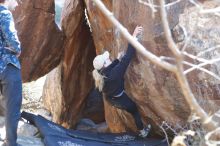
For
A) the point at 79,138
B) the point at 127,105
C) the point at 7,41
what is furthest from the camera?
the point at 127,105

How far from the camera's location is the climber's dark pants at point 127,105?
5.61m

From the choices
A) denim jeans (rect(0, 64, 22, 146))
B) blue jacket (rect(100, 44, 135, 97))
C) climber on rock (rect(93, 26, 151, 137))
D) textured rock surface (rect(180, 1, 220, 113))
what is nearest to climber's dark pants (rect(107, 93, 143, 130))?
climber on rock (rect(93, 26, 151, 137))

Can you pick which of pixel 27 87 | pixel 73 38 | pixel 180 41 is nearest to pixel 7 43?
pixel 180 41

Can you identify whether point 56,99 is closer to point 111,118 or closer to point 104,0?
point 111,118

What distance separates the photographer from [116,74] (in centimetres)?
528

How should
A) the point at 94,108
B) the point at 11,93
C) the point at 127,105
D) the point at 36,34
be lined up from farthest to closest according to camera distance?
the point at 94,108
the point at 36,34
the point at 127,105
the point at 11,93

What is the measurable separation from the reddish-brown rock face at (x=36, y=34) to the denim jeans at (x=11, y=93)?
147 inches

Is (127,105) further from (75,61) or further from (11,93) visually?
(75,61)

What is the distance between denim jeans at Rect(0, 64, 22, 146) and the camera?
4.53m

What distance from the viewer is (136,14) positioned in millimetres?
5363

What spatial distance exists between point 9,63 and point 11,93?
0.98ft

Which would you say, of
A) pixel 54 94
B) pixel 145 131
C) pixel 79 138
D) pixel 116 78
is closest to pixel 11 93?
pixel 79 138

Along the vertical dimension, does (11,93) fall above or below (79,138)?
above

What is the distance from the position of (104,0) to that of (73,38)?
2.02 m
